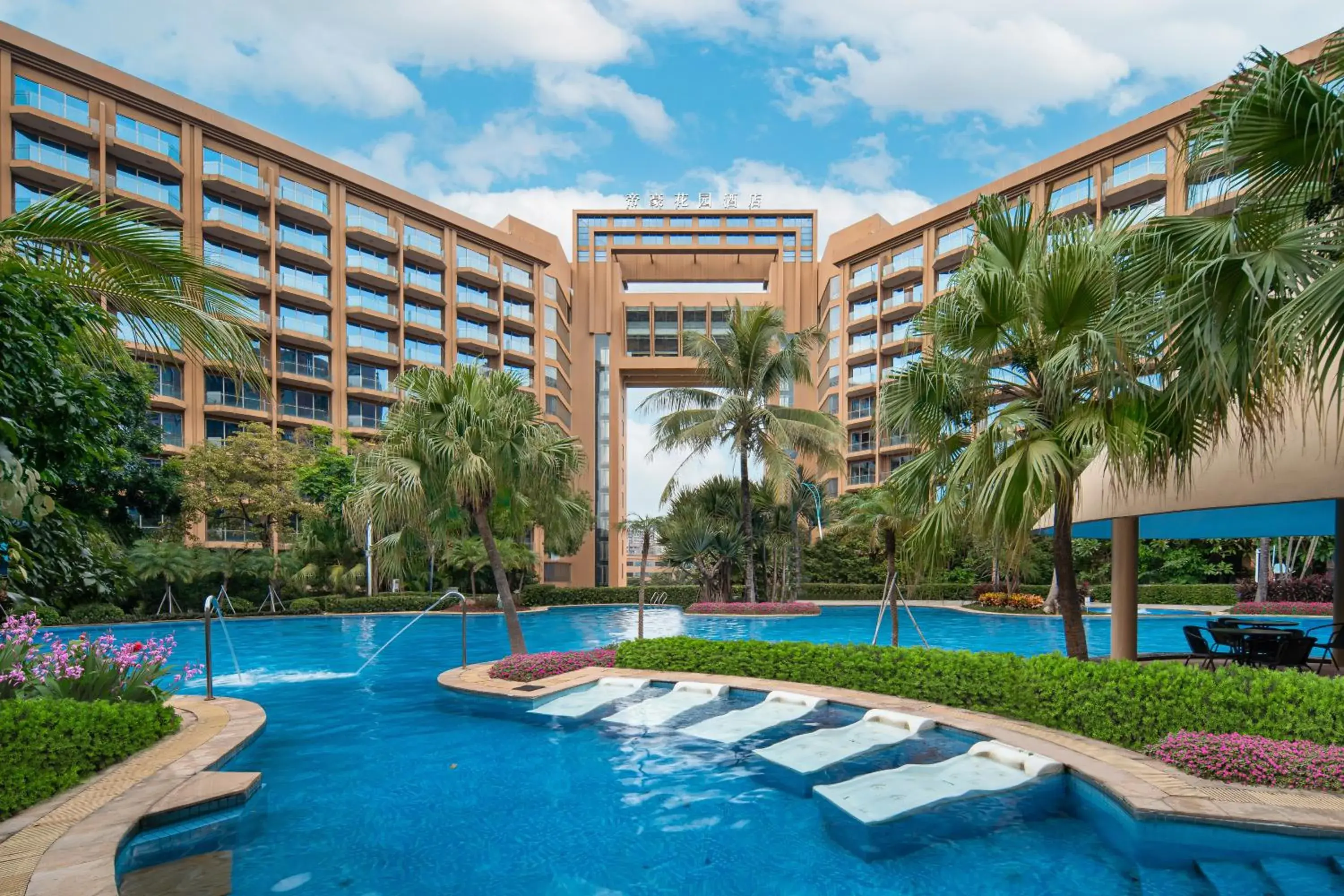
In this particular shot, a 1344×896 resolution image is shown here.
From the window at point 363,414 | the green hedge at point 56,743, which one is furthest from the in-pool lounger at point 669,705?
the window at point 363,414

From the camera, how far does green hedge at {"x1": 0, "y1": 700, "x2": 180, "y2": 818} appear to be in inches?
243

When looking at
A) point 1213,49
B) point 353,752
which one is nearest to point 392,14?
point 353,752

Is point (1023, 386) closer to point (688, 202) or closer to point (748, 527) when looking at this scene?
point (748, 527)

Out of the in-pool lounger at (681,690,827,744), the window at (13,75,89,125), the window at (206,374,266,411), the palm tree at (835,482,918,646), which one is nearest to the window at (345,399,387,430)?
the window at (206,374,266,411)

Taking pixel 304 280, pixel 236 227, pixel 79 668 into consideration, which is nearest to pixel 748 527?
pixel 79 668

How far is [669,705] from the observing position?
1090 centimetres

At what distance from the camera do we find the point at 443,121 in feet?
71.0

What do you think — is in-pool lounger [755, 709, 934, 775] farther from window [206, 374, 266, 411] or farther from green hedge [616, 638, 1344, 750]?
window [206, 374, 266, 411]

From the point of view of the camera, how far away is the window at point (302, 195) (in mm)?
36844

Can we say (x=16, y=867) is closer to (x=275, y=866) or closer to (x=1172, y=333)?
(x=275, y=866)

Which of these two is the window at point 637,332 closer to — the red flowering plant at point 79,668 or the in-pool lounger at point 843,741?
the red flowering plant at point 79,668

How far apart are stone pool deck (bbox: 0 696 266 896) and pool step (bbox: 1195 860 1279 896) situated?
24.5 feet

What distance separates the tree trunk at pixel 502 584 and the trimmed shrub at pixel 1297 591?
2939 cm

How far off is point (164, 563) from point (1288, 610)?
38.4 m
